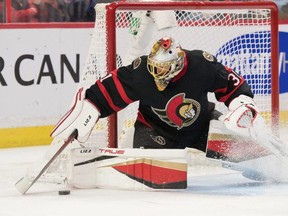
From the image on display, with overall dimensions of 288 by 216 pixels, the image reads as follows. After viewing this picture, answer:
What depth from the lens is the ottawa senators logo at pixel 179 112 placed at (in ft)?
17.5

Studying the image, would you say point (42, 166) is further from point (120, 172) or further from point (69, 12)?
point (69, 12)

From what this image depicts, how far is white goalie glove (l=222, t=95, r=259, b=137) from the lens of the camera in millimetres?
5055

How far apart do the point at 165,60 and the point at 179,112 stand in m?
0.34

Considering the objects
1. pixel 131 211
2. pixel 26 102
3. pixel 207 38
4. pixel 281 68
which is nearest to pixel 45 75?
pixel 26 102

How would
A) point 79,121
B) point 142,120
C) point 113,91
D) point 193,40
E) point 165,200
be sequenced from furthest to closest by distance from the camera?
point 193,40, point 142,120, point 113,91, point 79,121, point 165,200

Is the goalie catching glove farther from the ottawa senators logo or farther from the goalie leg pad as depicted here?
the ottawa senators logo

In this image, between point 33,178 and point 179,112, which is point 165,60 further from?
point 33,178

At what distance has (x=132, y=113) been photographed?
20.1 ft

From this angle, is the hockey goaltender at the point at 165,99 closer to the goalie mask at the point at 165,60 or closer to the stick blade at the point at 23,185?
the goalie mask at the point at 165,60

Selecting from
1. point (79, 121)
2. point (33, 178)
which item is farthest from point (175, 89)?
point (33, 178)

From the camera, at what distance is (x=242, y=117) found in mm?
5125

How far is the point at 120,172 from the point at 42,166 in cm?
38

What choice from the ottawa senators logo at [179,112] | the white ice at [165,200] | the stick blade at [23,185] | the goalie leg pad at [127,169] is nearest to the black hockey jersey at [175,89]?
the ottawa senators logo at [179,112]

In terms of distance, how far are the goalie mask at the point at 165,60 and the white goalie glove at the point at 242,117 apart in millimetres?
333
